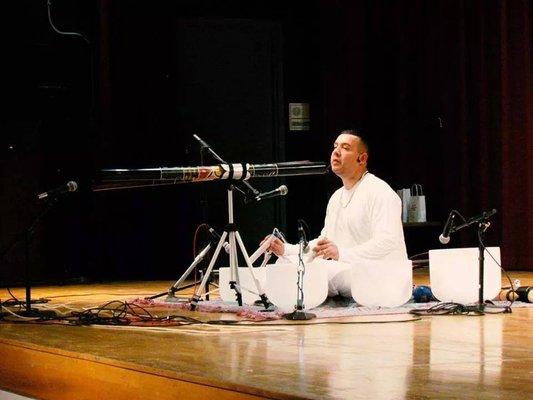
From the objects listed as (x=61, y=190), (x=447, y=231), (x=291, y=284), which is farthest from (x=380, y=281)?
(x=61, y=190)

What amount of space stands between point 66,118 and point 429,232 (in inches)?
121

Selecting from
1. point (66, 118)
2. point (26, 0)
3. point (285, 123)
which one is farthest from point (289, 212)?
point (26, 0)

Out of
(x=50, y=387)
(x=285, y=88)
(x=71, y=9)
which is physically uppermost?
(x=71, y=9)

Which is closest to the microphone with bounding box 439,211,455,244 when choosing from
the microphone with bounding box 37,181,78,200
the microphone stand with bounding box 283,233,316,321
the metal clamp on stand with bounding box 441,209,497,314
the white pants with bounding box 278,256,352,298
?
the metal clamp on stand with bounding box 441,209,497,314

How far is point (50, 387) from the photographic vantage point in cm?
356

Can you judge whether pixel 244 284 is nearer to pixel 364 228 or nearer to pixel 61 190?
pixel 364 228

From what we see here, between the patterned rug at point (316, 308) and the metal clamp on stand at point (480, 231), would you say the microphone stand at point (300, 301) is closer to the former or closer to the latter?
the patterned rug at point (316, 308)

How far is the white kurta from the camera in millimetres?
5105

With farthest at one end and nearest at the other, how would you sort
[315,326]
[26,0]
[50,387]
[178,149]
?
[178,149]
[26,0]
[315,326]
[50,387]

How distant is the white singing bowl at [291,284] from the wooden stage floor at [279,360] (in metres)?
0.33

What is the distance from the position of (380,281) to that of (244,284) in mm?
761

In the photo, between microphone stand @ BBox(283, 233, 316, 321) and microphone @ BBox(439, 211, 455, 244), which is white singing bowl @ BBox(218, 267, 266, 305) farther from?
microphone @ BBox(439, 211, 455, 244)

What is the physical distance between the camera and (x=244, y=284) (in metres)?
5.24

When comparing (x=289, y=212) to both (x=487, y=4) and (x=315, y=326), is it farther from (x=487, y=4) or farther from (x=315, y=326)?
(x=315, y=326)
